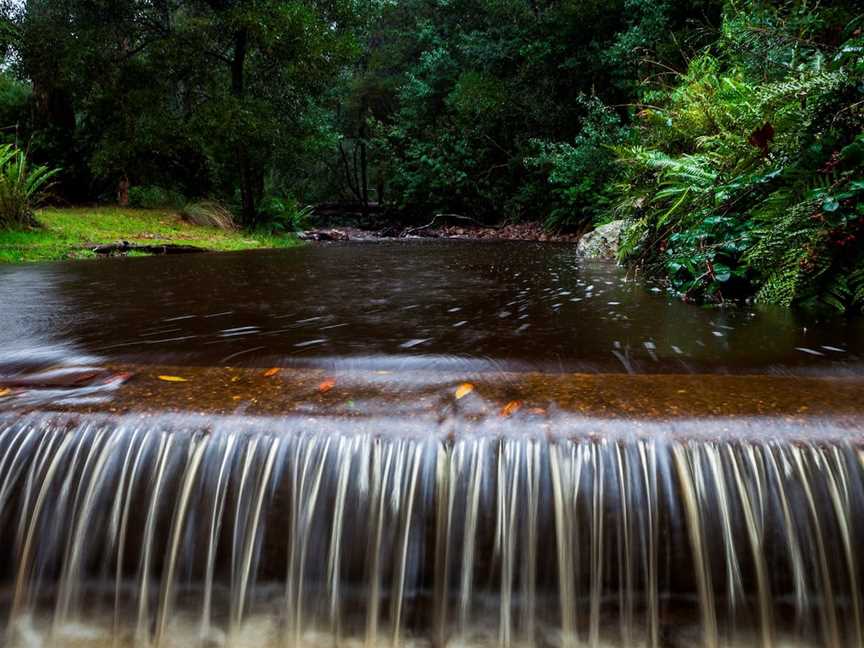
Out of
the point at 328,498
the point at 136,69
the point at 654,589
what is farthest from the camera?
the point at 136,69

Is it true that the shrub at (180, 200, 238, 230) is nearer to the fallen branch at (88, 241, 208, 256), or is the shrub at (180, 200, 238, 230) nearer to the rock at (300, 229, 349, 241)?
the rock at (300, 229, 349, 241)

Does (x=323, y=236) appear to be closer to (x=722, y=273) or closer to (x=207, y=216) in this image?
(x=207, y=216)

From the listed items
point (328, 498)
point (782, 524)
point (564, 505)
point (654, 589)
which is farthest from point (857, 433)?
point (328, 498)

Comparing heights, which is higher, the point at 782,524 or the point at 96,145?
the point at 96,145

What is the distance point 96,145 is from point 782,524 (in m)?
15.9

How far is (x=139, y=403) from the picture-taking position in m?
2.12

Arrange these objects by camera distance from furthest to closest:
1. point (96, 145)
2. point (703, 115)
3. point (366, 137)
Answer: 1. point (366, 137)
2. point (96, 145)
3. point (703, 115)

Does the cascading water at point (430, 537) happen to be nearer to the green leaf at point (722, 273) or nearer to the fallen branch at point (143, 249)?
the green leaf at point (722, 273)

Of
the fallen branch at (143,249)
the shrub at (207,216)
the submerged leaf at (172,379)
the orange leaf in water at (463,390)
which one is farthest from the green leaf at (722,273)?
the shrub at (207,216)

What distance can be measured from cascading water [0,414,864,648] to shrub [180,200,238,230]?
1267cm

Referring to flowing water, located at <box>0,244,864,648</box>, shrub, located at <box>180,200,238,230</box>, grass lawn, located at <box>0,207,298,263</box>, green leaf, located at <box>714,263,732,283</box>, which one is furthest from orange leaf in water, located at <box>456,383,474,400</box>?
shrub, located at <box>180,200,238,230</box>

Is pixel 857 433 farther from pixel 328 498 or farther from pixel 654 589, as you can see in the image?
pixel 328 498

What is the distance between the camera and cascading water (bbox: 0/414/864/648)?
1.74 m

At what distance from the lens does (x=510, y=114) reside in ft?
60.6
